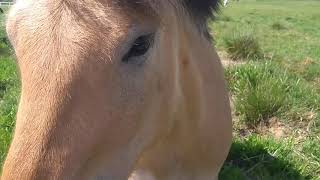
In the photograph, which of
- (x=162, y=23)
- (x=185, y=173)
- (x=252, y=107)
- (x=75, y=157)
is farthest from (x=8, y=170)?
(x=252, y=107)

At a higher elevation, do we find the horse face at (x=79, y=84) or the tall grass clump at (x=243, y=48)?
the horse face at (x=79, y=84)

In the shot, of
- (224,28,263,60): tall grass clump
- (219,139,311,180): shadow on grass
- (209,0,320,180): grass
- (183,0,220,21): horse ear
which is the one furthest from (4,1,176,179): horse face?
(224,28,263,60): tall grass clump

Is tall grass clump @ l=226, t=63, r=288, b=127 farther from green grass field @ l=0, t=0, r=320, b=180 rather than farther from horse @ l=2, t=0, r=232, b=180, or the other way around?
horse @ l=2, t=0, r=232, b=180

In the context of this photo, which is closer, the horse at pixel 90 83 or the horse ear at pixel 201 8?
the horse at pixel 90 83

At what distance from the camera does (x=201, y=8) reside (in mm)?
2648

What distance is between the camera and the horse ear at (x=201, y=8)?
2.56m

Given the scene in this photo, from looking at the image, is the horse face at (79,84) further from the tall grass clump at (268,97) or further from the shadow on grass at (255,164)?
the tall grass clump at (268,97)

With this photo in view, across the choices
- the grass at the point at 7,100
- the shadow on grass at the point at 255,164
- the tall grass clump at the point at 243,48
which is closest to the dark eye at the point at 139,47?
the grass at the point at 7,100

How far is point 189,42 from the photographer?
2811 millimetres

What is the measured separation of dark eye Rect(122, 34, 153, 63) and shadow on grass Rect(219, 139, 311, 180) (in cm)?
311

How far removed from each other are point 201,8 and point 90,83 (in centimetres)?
109

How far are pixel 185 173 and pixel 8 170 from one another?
67.1 inches

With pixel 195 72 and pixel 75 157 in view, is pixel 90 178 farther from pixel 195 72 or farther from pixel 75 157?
pixel 195 72

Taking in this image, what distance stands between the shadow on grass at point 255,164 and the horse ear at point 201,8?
2.48m
